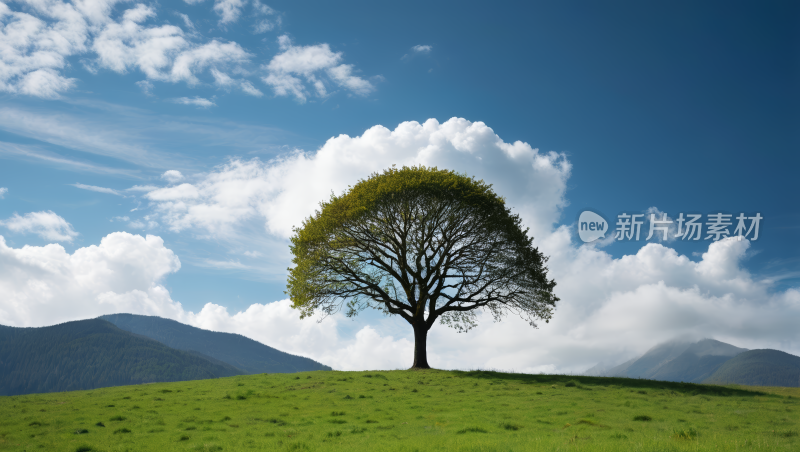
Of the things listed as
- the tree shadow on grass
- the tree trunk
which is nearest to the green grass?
the tree shadow on grass

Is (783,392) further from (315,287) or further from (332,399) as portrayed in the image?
(315,287)

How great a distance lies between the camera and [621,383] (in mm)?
29969

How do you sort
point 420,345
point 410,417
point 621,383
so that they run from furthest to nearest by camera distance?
1. point 420,345
2. point 621,383
3. point 410,417

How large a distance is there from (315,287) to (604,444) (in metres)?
27.4

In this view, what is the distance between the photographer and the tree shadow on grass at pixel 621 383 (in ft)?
89.9

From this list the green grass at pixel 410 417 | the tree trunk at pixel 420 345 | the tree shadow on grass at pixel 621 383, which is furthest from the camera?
the tree trunk at pixel 420 345

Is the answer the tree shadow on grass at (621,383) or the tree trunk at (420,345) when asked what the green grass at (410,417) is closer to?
the tree shadow on grass at (621,383)

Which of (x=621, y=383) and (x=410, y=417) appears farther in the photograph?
(x=621, y=383)

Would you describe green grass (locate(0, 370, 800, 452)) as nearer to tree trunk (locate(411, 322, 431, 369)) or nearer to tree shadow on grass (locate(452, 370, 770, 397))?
tree shadow on grass (locate(452, 370, 770, 397))

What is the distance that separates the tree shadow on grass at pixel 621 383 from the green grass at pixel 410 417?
0.17m

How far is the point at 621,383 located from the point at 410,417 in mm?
18530

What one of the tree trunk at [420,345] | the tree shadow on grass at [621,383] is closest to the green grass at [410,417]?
the tree shadow on grass at [621,383]

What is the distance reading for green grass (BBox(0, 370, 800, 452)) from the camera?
13156mm

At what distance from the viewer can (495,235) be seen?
37.1m
